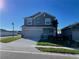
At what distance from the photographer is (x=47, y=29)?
32688 millimetres

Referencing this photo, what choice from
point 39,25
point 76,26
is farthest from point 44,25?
point 76,26

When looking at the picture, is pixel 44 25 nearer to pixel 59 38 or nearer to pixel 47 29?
pixel 47 29

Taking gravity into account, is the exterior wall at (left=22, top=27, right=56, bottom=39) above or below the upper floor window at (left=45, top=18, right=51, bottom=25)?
below

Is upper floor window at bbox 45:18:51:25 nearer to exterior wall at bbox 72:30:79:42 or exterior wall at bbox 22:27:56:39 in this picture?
exterior wall at bbox 22:27:56:39

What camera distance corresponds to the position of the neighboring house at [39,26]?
3253cm

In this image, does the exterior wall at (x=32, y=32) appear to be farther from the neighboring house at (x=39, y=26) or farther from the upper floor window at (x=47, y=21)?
the upper floor window at (x=47, y=21)

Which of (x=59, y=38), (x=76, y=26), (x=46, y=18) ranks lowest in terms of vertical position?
(x=59, y=38)

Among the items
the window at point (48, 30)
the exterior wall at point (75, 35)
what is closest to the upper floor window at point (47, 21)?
the window at point (48, 30)

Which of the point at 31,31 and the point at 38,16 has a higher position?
the point at 38,16

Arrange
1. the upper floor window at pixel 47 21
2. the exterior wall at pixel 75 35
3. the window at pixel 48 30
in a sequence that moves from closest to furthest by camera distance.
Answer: the exterior wall at pixel 75 35
the window at pixel 48 30
the upper floor window at pixel 47 21

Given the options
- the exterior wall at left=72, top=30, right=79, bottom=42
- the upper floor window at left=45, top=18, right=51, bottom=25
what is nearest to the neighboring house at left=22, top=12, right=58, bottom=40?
the upper floor window at left=45, top=18, right=51, bottom=25

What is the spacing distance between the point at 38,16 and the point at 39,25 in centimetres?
219

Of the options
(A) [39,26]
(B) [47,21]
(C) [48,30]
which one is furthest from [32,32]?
(B) [47,21]

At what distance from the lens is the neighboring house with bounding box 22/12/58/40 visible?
32531 mm
